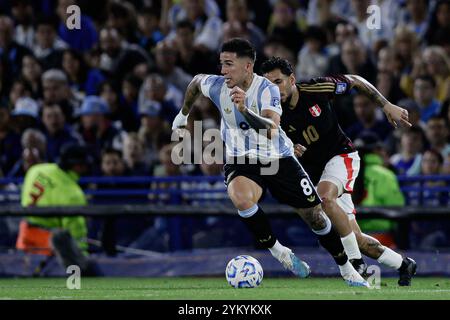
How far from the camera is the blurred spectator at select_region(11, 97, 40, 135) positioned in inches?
655

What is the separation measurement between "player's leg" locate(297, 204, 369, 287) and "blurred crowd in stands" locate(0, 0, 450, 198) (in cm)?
418

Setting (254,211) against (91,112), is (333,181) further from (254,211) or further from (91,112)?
(91,112)

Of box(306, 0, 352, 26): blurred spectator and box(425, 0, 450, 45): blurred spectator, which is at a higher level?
box(306, 0, 352, 26): blurred spectator

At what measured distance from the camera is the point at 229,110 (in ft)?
33.9

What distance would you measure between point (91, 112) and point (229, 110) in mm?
6389

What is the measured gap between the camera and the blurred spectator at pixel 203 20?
1738 centimetres

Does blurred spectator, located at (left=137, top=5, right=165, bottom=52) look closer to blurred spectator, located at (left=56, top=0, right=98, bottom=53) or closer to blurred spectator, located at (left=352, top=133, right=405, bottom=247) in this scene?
blurred spectator, located at (left=56, top=0, right=98, bottom=53)

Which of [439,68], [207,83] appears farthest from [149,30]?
[207,83]

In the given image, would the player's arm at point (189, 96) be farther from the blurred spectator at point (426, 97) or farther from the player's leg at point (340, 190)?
the blurred spectator at point (426, 97)

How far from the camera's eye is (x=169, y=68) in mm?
17000

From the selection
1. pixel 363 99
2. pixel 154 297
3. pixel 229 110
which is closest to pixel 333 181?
pixel 229 110

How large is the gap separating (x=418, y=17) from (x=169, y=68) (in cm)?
389

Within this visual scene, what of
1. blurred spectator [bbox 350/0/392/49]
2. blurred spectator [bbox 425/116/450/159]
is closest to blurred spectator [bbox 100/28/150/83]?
blurred spectator [bbox 350/0/392/49]

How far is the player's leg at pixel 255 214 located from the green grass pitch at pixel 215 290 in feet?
0.91
